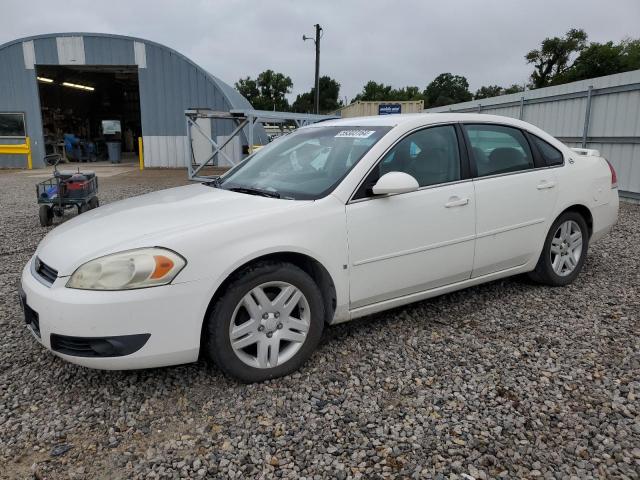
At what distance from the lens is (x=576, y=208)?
4371 mm

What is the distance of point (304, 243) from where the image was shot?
9.39ft

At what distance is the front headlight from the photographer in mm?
2457

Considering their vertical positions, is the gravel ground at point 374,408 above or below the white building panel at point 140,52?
below

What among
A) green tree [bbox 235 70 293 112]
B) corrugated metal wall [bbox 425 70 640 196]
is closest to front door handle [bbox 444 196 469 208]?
corrugated metal wall [bbox 425 70 640 196]

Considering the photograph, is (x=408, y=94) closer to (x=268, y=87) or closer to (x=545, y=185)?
(x=268, y=87)

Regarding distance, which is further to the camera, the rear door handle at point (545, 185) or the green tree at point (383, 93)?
the green tree at point (383, 93)

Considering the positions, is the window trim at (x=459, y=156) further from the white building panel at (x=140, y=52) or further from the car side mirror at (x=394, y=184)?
the white building panel at (x=140, y=52)

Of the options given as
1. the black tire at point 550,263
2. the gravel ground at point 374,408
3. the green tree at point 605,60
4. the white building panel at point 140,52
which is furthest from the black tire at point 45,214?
the green tree at point 605,60

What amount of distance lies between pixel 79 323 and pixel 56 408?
1.95 feet

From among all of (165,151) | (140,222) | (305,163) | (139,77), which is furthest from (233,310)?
(139,77)

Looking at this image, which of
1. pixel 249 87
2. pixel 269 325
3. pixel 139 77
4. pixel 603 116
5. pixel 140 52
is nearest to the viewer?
pixel 269 325

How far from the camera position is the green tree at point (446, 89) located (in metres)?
92.5

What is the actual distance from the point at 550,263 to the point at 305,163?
234 centimetres

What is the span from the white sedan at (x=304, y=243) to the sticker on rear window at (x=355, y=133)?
1cm
